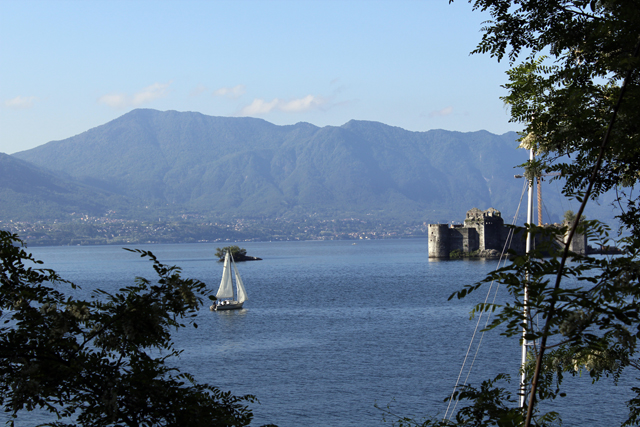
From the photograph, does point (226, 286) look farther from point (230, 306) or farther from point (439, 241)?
point (439, 241)

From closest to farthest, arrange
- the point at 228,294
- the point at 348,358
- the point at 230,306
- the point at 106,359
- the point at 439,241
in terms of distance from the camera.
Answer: the point at 106,359 → the point at 348,358 → the point at 230,306 → the point at 228,294 → the point at 439,241

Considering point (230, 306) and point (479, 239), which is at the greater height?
point (479, 239)

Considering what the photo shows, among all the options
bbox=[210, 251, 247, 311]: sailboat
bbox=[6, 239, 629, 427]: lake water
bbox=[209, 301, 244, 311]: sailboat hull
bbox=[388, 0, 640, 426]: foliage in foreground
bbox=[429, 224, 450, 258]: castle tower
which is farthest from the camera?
bbox=[429, 224, 450, 258]: castle tower

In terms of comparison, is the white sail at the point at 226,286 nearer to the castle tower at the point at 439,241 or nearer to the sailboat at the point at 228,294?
the sailboat at the point at 228,294

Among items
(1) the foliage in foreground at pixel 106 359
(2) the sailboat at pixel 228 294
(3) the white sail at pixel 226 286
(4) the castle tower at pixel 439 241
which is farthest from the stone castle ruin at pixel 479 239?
(1) the foliage in foreground at pixel 106 359

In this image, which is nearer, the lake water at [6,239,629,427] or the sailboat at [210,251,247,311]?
the lake water at [6,239,629,427]

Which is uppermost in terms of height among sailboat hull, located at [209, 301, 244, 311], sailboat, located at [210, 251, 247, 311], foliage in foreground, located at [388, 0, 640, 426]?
foliage in foreground, located at [388, 0, 640, 426]

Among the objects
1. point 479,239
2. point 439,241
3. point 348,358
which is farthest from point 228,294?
point 439,241

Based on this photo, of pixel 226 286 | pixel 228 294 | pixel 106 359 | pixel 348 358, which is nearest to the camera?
pixel 106 359

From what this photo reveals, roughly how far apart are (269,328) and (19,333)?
136ft

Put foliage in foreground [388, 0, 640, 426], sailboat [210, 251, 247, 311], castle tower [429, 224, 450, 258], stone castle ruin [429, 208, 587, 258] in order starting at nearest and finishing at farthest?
foliage in foreground [388, 0, 640, 426] → sailboat [210, 251, 247, 311] → stone castle ruin [429, 208, 587, 258] → castle tower [429, 224, 450, 258]

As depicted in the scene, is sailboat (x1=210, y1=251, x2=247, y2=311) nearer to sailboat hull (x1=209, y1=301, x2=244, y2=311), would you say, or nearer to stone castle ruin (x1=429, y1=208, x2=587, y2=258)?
sailboat hull (x1=209, y1=301, x2=244, y2=311)

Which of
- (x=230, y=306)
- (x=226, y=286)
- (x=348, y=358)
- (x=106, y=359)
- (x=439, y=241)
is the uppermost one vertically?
(x=106, y=359)

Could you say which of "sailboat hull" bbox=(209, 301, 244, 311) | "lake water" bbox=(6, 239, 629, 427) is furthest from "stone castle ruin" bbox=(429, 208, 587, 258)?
"sailboat hull" bbox=(209, 301, 244, 311)
